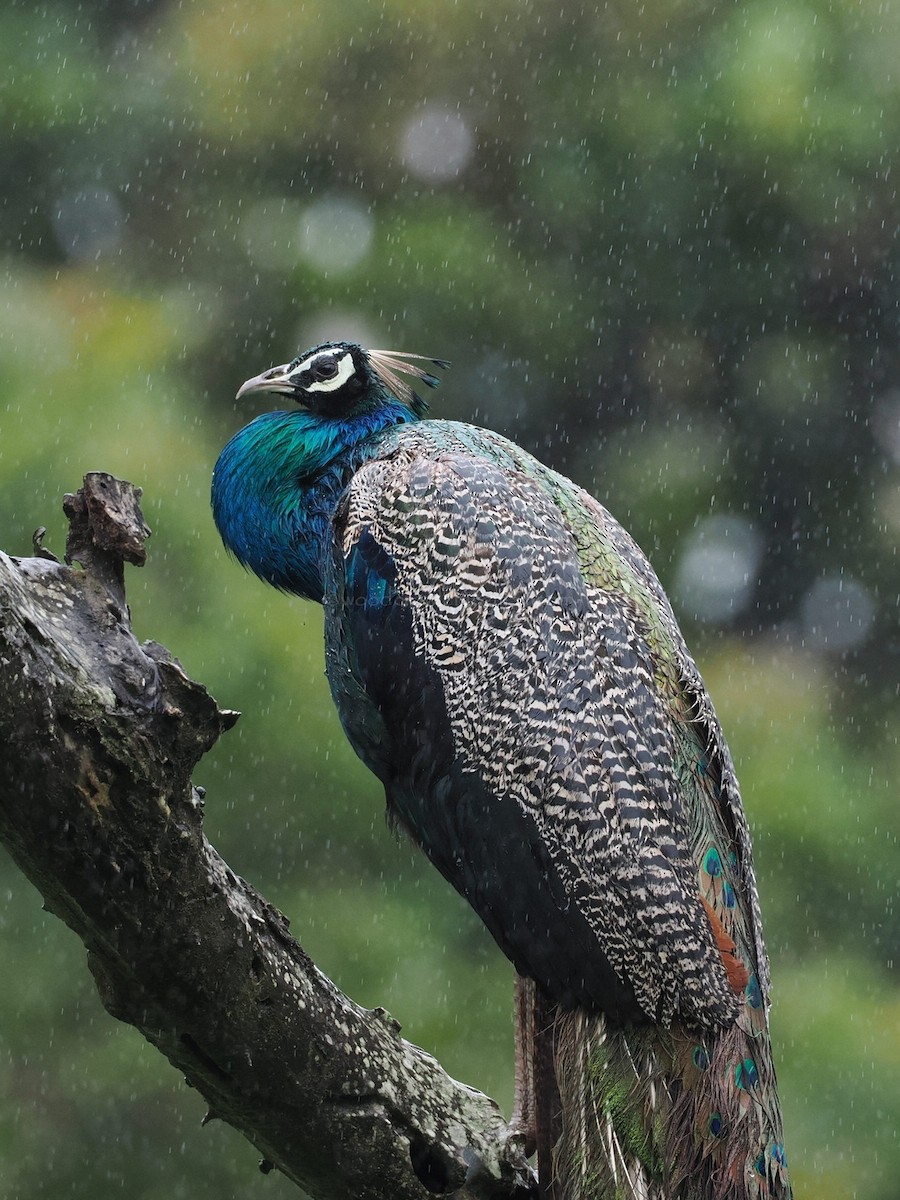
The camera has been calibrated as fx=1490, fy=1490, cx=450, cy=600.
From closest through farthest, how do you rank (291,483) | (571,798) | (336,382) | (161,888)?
(161,888) → (571,798) → (291,483) → (336,382)

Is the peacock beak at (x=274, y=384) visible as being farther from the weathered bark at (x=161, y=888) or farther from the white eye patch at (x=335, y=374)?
the weathered bark at (x=161, y=888)

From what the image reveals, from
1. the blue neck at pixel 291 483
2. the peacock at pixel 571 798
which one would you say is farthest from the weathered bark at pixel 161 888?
the blue neck at pixel 291 483

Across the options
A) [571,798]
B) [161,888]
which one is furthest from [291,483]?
[161,888]

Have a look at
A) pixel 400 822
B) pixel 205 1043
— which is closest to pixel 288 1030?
pixel 205 1043

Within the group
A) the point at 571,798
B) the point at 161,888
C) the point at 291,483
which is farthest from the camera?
the point at 291,483

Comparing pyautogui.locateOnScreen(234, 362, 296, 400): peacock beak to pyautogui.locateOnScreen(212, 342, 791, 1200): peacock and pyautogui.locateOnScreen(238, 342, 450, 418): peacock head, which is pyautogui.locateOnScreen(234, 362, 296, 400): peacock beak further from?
pyautogui.locateOnScreen(212, 342, 791, 1200): peacock

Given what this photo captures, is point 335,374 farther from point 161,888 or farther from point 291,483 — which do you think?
point 161,888

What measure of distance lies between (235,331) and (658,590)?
93.9 inches

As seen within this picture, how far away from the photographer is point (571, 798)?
9.80 feet

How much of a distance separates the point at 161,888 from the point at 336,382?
6.15 ft

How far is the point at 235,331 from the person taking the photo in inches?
210

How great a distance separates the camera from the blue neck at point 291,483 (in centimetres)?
366

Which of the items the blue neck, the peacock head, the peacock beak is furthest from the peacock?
the peacock beak

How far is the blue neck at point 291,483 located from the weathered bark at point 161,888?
4.34ft
